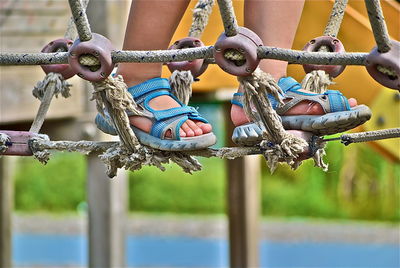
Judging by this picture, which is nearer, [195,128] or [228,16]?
[228,16]

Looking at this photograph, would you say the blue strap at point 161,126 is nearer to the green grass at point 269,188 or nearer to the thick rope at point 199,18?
the thick rope at point 199,18

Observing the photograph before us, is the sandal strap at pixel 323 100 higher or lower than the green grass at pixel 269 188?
lower

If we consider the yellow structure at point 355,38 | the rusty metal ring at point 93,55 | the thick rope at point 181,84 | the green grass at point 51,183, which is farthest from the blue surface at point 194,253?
the rusty metal ring at point 93,55

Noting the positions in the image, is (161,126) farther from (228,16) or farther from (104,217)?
(104,217)

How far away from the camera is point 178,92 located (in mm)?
1531

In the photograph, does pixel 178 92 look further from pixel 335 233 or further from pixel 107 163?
pixel 335 233

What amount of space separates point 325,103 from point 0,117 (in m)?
1.47

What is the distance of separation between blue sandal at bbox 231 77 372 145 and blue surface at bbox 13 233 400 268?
6.78m

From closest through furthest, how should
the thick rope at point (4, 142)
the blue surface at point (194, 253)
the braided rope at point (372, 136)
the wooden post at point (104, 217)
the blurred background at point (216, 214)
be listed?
the braided rope at point (372, 136)
the thick rope at point (4, 142)
the wooden post at point (104, 217)
the blue surface at point (194, 253)
the blurred background at point (216, 214)

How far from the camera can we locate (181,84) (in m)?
1.53

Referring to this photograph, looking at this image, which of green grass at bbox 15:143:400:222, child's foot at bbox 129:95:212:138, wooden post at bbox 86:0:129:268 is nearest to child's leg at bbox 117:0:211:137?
child's foot at bbox 129:95:212:138

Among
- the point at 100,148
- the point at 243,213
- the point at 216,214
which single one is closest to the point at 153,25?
the point at 100,148

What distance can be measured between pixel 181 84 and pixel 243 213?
2.56m

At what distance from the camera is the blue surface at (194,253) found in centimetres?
832
